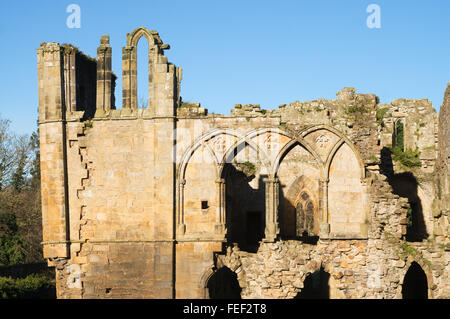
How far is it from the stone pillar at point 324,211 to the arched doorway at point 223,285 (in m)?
3.56

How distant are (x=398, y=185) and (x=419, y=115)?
2591mm

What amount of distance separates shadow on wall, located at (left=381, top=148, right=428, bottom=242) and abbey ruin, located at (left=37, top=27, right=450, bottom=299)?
12.3ft

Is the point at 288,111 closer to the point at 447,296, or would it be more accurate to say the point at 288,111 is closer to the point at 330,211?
the point at 330,211

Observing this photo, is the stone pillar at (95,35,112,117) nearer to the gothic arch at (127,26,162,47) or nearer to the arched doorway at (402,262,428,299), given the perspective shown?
the gothic arch at (127,26,162,47)

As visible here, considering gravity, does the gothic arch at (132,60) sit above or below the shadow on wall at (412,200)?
above

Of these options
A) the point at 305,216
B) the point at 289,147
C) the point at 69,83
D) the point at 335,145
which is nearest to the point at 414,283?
the point at 305,216

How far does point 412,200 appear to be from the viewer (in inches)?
1013

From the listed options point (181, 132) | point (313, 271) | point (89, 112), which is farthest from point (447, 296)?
point (89, 112)

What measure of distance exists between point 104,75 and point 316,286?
28.6 ft

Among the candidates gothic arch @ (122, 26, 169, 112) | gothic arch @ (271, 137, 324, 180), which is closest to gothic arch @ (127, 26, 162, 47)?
gothic arch @ (122, 26, 169, 112)

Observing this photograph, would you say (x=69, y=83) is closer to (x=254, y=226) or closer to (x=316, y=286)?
(x=254, y=226)

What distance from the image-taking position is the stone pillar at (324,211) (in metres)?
21.0

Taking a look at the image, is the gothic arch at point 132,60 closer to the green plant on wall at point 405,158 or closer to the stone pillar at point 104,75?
the stone pillar at point 104,75

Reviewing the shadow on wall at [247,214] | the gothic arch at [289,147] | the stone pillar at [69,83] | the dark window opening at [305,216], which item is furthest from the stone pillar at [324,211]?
the stone pillar at [69,83]
